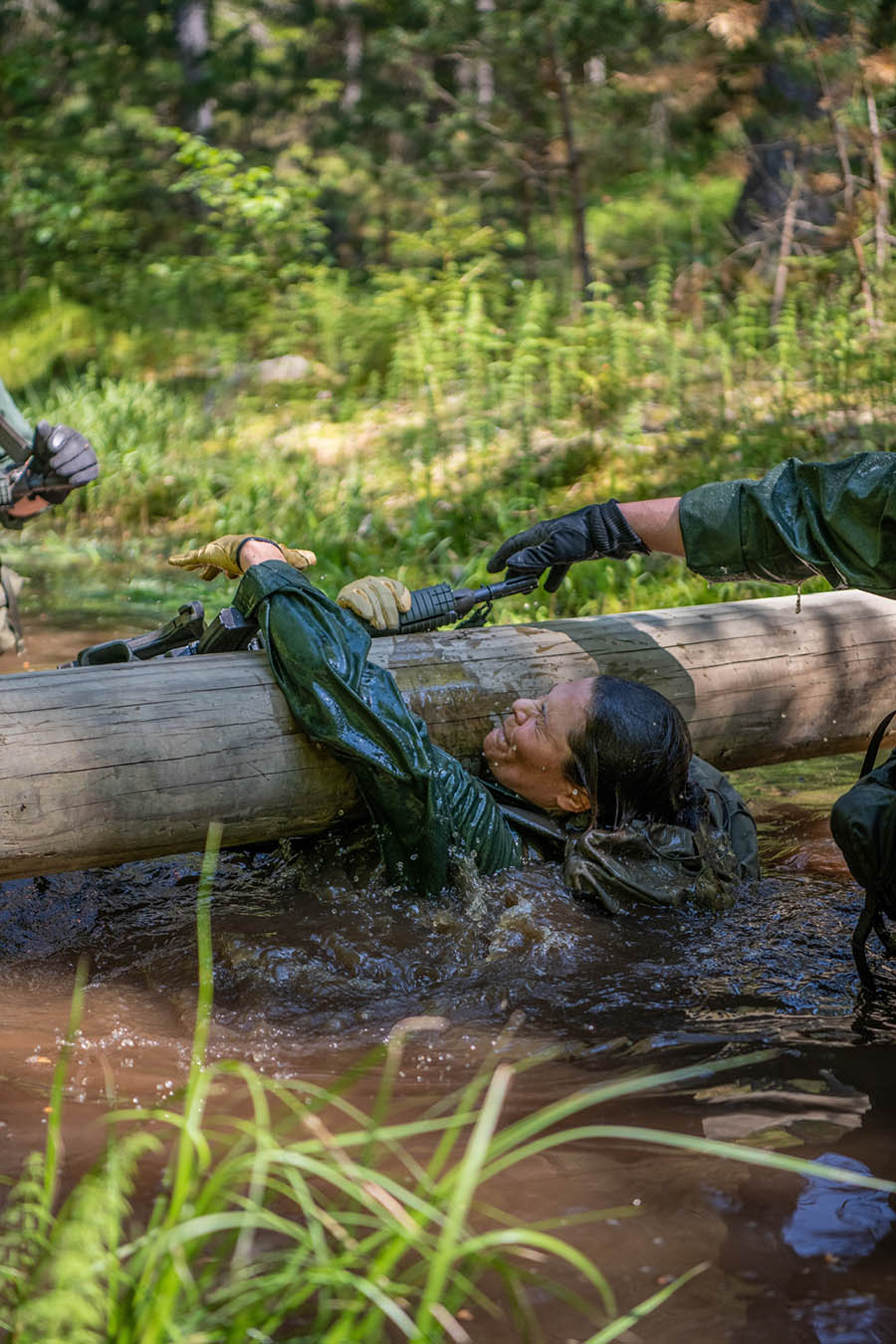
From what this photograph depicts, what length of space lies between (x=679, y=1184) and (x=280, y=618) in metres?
1.71

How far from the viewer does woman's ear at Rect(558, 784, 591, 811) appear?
3.57 metres

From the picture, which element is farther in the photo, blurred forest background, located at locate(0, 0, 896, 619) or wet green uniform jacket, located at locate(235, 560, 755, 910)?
blurred forest background, located at locate(0, 0, 896, 619)

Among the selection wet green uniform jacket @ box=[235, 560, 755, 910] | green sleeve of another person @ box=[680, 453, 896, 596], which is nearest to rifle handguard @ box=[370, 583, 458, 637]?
wet green uniform jacket @ box=[235, 560, 755, 910]

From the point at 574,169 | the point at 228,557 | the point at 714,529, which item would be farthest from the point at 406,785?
the point at 574,169

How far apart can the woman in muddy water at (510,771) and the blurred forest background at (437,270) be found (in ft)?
8.57

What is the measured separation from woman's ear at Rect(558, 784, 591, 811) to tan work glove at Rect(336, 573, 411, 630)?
70cm

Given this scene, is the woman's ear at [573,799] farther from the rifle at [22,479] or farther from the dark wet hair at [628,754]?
the rifle at [22,479]

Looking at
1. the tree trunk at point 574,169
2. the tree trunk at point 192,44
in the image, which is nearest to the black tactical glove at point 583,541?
the tree trunk at point 574,169

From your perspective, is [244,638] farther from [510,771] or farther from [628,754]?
[628,754]

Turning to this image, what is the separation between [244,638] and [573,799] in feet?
3.55

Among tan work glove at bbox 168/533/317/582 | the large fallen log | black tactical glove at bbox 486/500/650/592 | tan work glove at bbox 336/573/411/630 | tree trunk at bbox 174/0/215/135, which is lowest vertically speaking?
the large fallen log

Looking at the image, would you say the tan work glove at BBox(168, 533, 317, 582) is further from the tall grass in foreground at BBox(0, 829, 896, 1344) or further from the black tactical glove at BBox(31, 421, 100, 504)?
the tall grass in foreground at BBox(0, 829, 896, 1344)

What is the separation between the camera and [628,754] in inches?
→ 134

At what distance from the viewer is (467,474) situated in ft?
27.3
